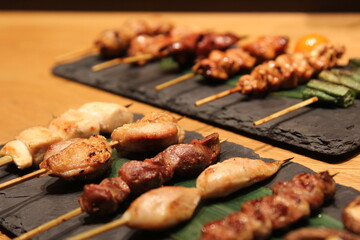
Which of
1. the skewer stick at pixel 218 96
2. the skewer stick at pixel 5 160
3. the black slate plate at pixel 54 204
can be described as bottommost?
the black slate plate at pixel 54 204

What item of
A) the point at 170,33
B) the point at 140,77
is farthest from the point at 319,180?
the point at 170,33

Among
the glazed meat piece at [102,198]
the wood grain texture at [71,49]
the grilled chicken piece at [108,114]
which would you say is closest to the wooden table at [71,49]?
the wood grain texture at [71,49]

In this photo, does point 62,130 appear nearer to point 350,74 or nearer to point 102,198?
point 102,198

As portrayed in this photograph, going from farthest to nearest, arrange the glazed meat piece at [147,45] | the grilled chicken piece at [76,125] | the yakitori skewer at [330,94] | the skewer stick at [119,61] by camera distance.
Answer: the glazed meat piece at [147,45] < the skewer stick at [119,61] < the yakitori skewer at [330,94] < the grilled chicken piece at [76,125]

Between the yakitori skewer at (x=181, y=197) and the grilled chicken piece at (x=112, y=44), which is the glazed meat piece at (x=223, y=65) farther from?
the yakitori skewer at (x=181, y=197)
